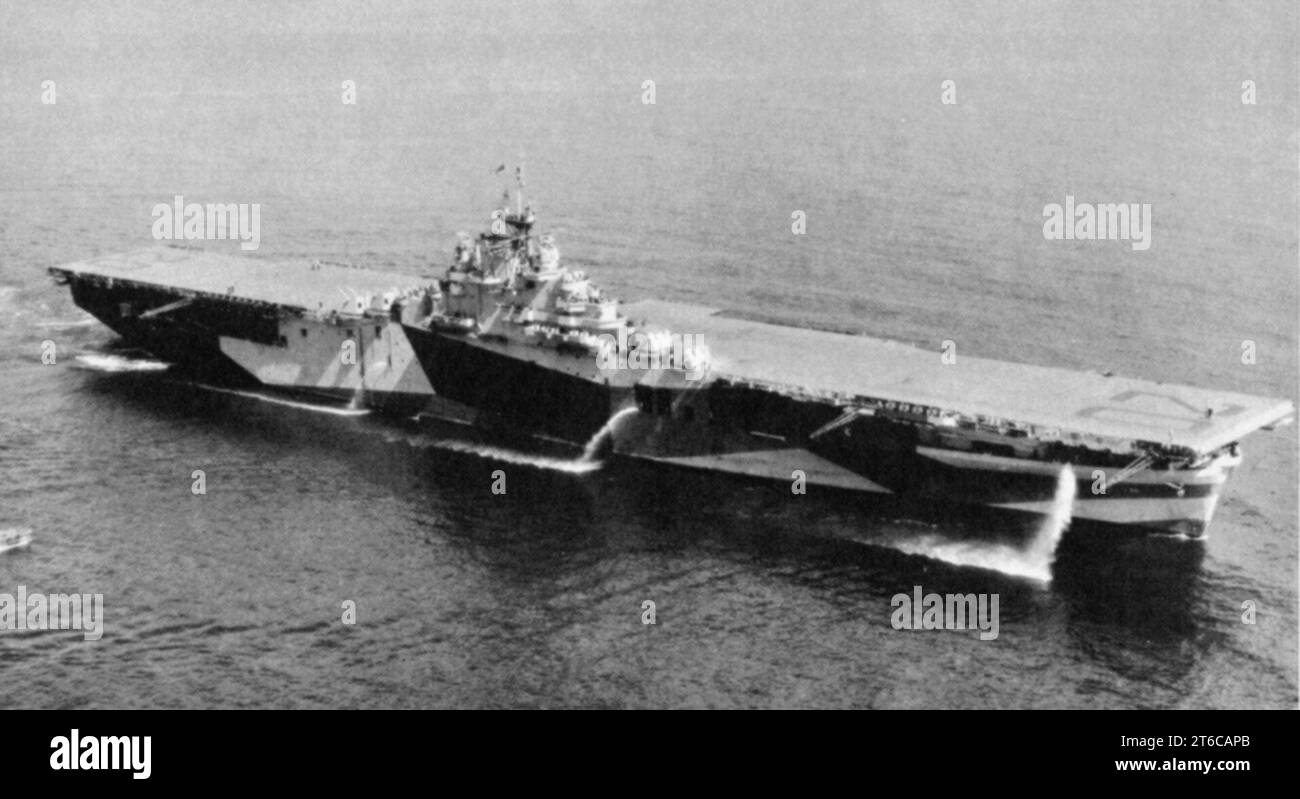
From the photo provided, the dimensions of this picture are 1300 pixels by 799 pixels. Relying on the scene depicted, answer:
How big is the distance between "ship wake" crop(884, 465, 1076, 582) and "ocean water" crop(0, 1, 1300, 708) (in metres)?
0.14

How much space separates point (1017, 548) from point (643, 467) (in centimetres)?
1144

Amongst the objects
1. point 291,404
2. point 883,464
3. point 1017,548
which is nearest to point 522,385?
point 291,404

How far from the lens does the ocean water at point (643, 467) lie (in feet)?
92.1

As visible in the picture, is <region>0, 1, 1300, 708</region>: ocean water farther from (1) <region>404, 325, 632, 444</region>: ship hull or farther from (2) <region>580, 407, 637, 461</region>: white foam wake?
(1) <region>404, 325, 632, 444</region>: ship hull

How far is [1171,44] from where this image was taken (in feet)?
336

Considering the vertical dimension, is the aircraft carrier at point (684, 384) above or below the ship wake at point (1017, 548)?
above

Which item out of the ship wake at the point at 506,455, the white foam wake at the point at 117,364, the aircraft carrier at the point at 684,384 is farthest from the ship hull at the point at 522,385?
the white foam wake at the point at 117,364

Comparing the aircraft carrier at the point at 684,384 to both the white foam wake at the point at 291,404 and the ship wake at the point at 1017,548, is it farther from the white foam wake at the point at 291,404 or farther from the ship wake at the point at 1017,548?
the white foam wake at the point at 291,404

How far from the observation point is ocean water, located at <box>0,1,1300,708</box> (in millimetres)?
28078

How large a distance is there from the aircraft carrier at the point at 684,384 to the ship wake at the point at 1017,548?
30cm

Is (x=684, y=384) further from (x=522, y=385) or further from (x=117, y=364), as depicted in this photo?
(x=117, y=364)

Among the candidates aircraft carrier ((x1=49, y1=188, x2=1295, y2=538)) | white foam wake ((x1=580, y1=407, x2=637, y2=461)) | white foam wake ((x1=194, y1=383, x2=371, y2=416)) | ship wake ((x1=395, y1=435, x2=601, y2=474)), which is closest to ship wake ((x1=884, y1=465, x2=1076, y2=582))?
aircraft carrier ((x1=49, y1=188, x2=1295, y2=538))

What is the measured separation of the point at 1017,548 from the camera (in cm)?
3331
